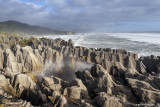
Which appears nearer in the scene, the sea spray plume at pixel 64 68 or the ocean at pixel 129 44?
the sea spray plume at pixel 64 68

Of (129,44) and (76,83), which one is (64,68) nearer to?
(76,83)

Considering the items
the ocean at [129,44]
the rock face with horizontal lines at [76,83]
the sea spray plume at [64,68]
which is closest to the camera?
the rock face with horizontal lines at [76,83]

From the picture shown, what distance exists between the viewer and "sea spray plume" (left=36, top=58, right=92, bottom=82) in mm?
18578

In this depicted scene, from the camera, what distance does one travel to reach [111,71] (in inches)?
694

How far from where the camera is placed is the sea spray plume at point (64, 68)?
61.0 feet

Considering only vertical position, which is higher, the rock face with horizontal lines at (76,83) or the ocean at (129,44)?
the ocean at (129,44)

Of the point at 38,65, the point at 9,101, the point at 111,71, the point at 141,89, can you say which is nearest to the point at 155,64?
the point at 111,71

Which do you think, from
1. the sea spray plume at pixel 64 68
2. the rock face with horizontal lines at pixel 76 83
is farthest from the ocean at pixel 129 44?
the rock face with horizontal lines at pixel 76 83

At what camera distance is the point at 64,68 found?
67.3 feet

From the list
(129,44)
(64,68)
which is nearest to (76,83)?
(64,68)

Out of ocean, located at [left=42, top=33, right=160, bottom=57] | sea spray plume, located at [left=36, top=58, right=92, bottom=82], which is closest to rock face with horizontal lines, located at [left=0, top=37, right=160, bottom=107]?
sea spray plume, located at [left=36, top=58, right=92, bottom=82]

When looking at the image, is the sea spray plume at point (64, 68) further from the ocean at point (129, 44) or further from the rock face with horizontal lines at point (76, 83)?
the ocean at point (129, 44)

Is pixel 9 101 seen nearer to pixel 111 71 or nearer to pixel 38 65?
A: pixel 38 65

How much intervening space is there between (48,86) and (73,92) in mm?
2712
